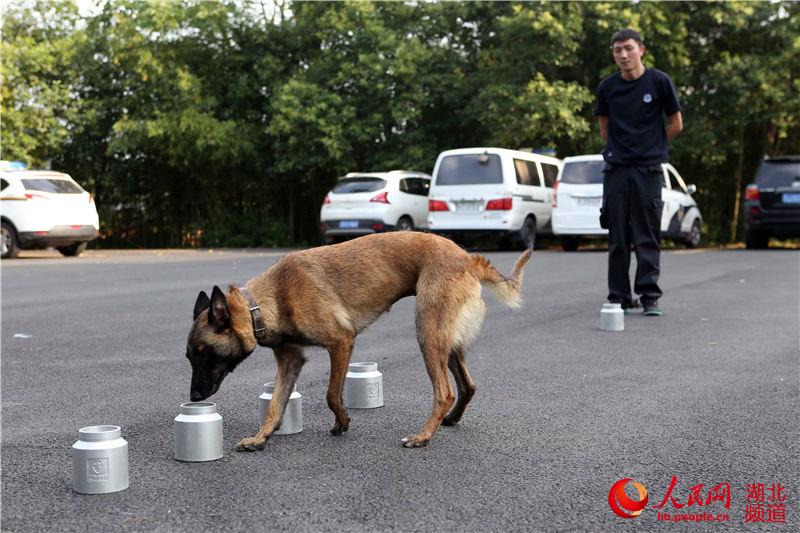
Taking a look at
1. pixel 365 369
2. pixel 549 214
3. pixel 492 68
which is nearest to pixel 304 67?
pixel 492 68

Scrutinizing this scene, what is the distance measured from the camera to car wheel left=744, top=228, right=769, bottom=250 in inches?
818

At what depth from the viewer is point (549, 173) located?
22031 millimetres

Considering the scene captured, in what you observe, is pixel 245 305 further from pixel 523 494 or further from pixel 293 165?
pixel 293 165

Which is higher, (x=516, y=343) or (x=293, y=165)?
(x=293, y=165)

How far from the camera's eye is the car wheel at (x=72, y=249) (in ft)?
67.6

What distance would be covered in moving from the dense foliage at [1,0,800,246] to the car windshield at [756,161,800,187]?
12.7 feet

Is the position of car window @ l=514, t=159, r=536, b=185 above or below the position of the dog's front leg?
above

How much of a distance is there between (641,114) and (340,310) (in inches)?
203

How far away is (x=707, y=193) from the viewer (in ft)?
92.9

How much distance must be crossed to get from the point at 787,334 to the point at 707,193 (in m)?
22.2

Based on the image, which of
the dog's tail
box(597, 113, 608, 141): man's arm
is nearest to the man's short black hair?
box(597, 113, 608, 141): man's arm

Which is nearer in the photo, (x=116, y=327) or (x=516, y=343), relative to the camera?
(x=516, y=343)

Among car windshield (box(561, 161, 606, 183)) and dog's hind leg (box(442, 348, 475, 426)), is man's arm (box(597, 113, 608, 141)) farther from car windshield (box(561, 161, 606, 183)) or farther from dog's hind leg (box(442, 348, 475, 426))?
car windshield (box(561, 161, 606, 183))

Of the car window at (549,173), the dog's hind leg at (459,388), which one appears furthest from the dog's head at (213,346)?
the car window at (549,173)
